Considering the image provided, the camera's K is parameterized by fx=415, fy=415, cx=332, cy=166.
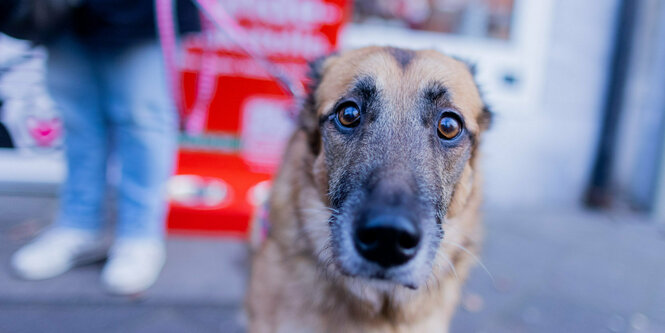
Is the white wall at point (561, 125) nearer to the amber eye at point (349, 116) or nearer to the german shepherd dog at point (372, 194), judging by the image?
the german shepherd dog at point (372, 194)

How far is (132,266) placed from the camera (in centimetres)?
237

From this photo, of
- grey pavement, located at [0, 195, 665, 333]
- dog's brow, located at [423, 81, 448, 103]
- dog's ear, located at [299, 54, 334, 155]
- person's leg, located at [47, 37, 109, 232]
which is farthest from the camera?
person's leg, located at [47, 37, 109, 232]

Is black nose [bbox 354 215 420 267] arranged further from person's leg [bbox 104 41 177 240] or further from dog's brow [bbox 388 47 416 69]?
person's leg [bbox 104 41 177 240]

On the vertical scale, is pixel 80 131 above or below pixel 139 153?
above

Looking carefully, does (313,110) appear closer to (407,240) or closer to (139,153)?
(407,240)

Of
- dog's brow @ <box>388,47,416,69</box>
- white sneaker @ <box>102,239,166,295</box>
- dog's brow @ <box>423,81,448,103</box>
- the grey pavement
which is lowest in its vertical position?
the grey pavement

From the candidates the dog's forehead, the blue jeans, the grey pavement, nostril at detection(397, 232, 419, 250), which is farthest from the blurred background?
nostril at detection(397, 232, 419, 250)

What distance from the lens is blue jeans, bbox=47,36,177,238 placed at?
2.29 metres

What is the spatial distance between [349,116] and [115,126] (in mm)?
1698

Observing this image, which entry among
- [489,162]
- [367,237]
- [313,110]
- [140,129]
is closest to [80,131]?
[140,129]

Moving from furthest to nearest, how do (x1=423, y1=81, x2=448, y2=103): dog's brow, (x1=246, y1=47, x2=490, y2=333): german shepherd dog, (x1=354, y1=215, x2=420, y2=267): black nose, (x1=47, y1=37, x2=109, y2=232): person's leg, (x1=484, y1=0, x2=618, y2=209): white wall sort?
(x1=484, y1=0, x2=618, y2=209): white wall, (x1=47, y1=37, x2=109, y2=232): person's leg, (x1=423, y1=81, x2=448, y2=103): dog's brow, (x1=246, y1=47, x2=490, y2=333): german shepherd dog, (x1=354, y1=215, x2=420, y2=267): black nose

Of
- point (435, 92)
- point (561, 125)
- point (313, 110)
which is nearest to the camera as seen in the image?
point (435, 92)

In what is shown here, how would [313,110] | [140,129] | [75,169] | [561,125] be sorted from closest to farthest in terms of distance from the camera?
[313,110] < [140,129] < [75,169] < [561,125]

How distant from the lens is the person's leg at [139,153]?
2.30 meters
